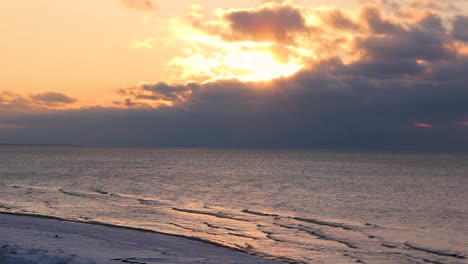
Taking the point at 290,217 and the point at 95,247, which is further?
the point at 290,217

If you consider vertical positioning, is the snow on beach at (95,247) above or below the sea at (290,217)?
above

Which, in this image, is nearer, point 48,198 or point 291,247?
point 291,247

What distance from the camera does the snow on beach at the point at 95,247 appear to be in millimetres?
19844

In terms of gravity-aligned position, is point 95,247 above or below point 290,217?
above

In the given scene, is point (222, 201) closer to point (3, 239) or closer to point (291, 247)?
point (291, 247)

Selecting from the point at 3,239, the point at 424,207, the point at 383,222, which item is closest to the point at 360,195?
the point at 424,207

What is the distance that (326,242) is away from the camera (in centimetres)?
2828

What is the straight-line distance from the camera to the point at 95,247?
75.5ft

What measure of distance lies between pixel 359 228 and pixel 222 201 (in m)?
19.6

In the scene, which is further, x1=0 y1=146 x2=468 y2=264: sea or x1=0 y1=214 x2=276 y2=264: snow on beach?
x1=0 y1=146 x2=468 y2=264: sea

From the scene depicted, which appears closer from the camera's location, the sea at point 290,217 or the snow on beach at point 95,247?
the snow on beach at point 95,247

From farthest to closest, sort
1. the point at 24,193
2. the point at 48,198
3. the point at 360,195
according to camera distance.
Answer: the point at 360,195 < the point at 24,193 < the point at 48,198

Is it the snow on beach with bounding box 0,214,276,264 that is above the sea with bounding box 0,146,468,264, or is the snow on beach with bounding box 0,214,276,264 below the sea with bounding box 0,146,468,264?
above

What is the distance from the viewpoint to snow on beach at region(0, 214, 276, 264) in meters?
19.8
